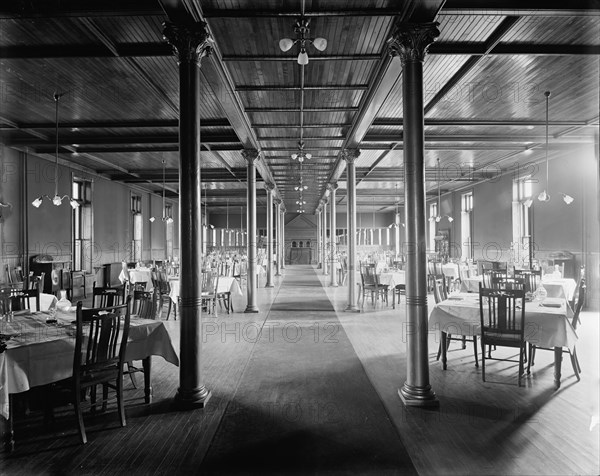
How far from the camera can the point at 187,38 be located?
3.60 metres

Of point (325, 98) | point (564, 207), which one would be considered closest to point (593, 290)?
point (564, 207)

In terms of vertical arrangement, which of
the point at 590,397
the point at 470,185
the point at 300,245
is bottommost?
the point at 590,397

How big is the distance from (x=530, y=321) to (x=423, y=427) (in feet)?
6.38

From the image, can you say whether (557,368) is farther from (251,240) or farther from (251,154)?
(251,154)

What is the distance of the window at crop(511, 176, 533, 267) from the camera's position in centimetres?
1144

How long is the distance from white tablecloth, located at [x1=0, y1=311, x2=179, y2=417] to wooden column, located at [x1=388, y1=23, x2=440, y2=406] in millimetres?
2384

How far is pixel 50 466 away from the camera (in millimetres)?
2590

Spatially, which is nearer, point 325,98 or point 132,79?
point 132,79

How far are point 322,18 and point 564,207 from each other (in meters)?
9.24

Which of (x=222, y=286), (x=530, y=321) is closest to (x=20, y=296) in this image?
(x=222, y=286)

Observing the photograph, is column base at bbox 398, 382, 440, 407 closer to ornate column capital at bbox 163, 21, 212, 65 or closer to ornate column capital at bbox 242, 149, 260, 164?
ornate column capital at bbox 163, 21, 212, 65

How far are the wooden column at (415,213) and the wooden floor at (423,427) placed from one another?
0.31 metres

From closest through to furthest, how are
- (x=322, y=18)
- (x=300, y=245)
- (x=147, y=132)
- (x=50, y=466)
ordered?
1. (x=50, y=466)
2. (x=322, y=18)
3. (x=147, y=132)
4. (x=300, y=245)

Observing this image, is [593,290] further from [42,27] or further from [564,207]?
[42,27]
